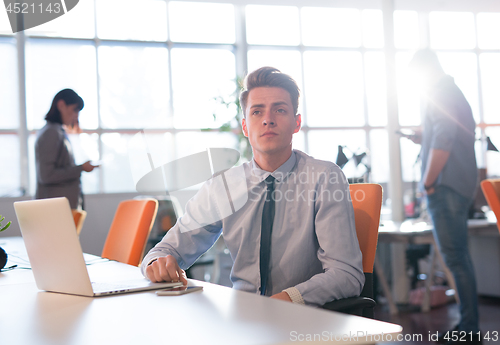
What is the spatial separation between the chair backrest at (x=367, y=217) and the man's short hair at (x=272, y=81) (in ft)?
1.22

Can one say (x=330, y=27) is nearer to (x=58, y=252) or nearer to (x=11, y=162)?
(x=11, y=162)

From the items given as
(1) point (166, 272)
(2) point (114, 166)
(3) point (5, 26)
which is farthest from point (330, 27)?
(1) point (166, 272)

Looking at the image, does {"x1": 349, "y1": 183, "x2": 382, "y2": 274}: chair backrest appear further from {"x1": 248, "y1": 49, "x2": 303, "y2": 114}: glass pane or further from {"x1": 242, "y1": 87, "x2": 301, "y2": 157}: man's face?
{"x1": 248, "y1": 49, "x2": 303, "y2": 114}: glass pane

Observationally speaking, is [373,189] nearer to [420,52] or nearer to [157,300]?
[157,300]

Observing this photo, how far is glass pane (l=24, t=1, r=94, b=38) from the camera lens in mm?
5656

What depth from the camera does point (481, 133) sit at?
702cm

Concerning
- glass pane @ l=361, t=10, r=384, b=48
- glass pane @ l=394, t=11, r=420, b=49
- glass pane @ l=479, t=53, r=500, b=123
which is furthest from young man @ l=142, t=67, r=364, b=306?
glass pane @ l=479, t=53, r=500, b=123

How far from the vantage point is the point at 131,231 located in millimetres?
1955

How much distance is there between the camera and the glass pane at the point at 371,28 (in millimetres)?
6836

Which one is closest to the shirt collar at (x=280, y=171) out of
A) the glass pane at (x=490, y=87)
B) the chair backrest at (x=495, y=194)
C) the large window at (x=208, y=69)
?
the chair backrest at (x=495, y=194)

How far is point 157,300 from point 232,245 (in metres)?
0.52

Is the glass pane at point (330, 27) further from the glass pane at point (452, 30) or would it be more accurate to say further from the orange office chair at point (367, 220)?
the orange office chair at point (367, 220)

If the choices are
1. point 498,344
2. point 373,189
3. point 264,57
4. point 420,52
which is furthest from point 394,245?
point 264,57

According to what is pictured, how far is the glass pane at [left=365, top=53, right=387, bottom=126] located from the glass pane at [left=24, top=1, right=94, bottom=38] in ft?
12.8
